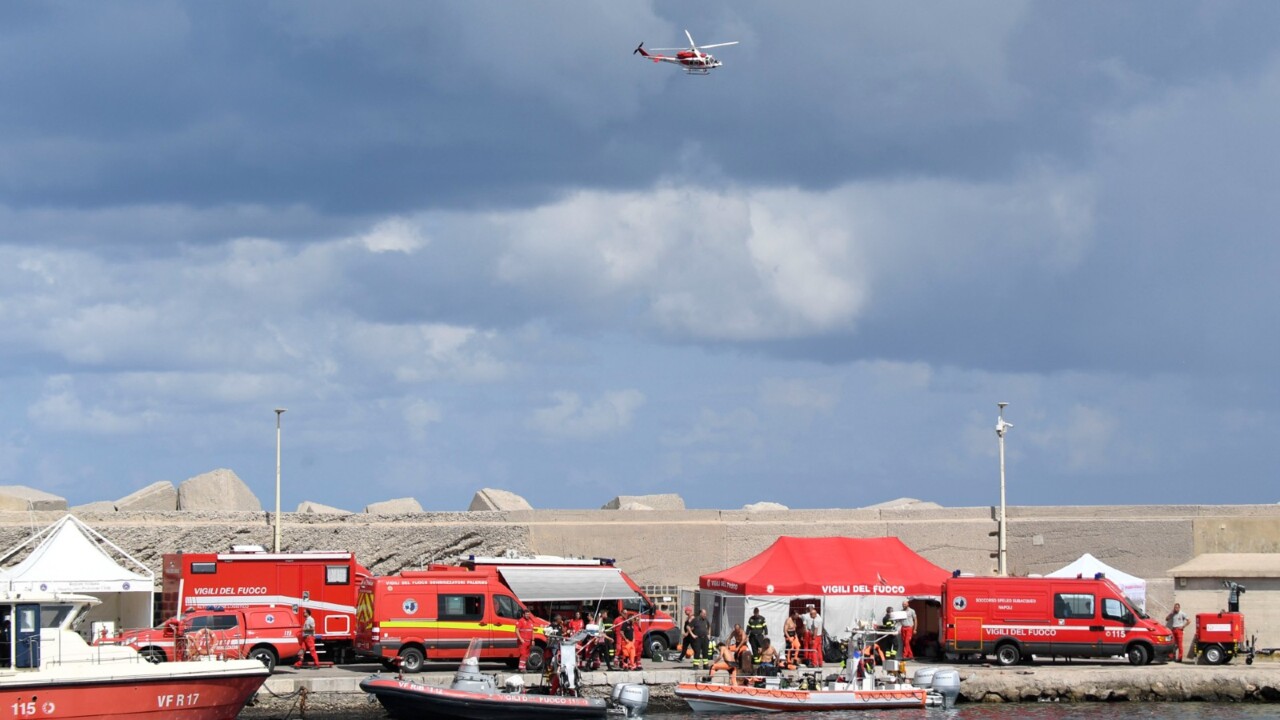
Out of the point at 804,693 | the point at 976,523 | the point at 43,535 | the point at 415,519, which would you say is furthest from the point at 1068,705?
the point at 43,535

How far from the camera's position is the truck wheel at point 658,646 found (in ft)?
111

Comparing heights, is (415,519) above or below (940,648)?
above

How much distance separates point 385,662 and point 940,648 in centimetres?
1263

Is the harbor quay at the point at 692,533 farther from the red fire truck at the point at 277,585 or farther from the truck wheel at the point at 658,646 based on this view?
the red fire truck at the point at 277,585

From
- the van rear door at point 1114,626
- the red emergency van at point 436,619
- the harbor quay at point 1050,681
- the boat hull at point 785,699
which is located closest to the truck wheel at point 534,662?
the red emergency van at point 436,619

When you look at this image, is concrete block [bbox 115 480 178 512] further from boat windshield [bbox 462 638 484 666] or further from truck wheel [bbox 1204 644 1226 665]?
truck wheel [bbox 1204 644 1226 665]

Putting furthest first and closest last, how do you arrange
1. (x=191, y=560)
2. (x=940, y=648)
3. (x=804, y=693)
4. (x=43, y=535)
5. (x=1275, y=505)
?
(x=1275, y=505), (x=43, y=535), (x=940, y=648), (x=191, y=560), (x=804, y=693)

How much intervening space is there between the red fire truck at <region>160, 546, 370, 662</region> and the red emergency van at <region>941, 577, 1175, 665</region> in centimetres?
1299

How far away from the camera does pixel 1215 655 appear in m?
33.4

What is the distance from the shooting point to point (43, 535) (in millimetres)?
38469

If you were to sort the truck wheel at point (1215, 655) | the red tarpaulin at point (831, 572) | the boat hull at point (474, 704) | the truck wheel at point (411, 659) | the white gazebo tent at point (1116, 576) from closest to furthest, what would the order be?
1. the boat hull at point (474, 704)
2. the truck wheel at point (411, 659)
3. the truck wheel at point (1215, 655)
4. the red tarpaulin at point (831, 572)
5. the white gazebo tent at point (1116, 576)

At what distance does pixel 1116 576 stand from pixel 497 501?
1811 cm

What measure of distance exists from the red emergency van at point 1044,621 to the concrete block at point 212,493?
21.8 m

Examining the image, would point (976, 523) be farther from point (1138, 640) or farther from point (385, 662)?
point (385, 662)
